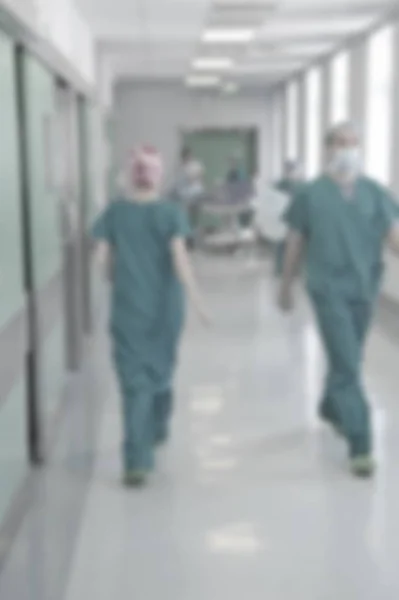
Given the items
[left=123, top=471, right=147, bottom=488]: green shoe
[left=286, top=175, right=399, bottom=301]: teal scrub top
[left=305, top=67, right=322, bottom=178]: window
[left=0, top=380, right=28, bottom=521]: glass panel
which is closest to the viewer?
[left=0, top=380, right=28, bottom=521]: glass panel

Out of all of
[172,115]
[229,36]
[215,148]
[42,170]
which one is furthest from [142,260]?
[215,148]

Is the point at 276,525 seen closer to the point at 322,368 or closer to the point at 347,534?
the point at 347,534

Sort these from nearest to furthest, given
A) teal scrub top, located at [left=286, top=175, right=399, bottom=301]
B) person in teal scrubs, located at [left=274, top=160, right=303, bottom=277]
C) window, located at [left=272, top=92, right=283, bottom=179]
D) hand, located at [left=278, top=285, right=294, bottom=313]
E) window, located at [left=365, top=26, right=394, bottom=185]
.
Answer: teal scrub top, located at [left=286, top=175, right=399, bottom=301] < hand, located at [left=278, top=285, right=294, bottom=313] < window, located at [left=365, top=26, right=394, bottom=185] < person in teal scrubs, located at [left=274, top=160, right=303, bottom=277] < window, located at [left=272, top=92, right=283, bottom=179]

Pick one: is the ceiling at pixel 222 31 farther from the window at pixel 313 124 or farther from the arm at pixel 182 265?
the arm at pixel 182 265

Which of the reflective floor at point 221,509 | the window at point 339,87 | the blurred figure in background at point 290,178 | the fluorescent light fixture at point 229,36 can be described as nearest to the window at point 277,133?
the window at point 339,87

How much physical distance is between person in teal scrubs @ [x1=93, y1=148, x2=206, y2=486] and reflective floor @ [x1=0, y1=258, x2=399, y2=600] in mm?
319

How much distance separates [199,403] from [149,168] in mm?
1912

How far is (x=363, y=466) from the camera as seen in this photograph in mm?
4266

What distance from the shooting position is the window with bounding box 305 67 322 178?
13500 millimetres

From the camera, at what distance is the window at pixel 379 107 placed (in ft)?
31.8

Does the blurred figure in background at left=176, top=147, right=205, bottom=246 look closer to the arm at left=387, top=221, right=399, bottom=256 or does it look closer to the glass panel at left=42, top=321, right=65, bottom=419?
the glass panel at left=42, top=321, right=65, bottom=419

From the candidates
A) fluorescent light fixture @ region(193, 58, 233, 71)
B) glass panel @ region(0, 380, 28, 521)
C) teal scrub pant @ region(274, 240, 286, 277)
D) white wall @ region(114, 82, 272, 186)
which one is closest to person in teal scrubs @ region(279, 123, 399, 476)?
glass panel @ region(0, 380, 28, 521)

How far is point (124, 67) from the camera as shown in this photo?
14.0 m

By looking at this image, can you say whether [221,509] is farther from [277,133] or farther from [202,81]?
[277,133]
